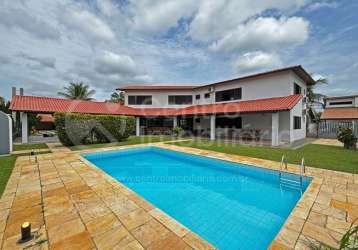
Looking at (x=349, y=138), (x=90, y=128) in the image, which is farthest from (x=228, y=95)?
(x=90, y=128)

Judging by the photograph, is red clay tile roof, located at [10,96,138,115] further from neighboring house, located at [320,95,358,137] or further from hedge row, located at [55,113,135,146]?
neighboring house, located at [320,95,358,137]

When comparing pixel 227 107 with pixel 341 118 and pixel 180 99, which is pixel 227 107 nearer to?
pixel 180 99

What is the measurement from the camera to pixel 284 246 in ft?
9.82

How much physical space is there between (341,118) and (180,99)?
2303 cm

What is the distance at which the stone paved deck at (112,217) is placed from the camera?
3.09m

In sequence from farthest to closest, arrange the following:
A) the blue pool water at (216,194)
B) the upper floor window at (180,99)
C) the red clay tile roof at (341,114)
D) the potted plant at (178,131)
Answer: the upper floor window at (180,99), the red clay tile roof at (341,114), the potted plant at (178,131), the blue pool water at (216,194)

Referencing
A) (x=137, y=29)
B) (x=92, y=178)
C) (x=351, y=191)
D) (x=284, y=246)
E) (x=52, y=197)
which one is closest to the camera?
(x=284, y=246)

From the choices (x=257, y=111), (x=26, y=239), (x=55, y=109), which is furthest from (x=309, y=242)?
(x=55, y=109)

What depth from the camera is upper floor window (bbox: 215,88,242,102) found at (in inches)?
811

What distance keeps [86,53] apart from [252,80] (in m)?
18.0

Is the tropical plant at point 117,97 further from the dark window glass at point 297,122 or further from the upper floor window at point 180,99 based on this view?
the dark window glass at point 297,122

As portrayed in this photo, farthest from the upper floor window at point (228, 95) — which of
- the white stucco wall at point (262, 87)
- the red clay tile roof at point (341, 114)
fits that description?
the red clay tile roof at point (341, 114)

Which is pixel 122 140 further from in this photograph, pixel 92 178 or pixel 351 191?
pixel 351 191

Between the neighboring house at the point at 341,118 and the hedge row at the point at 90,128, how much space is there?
27023 mm
